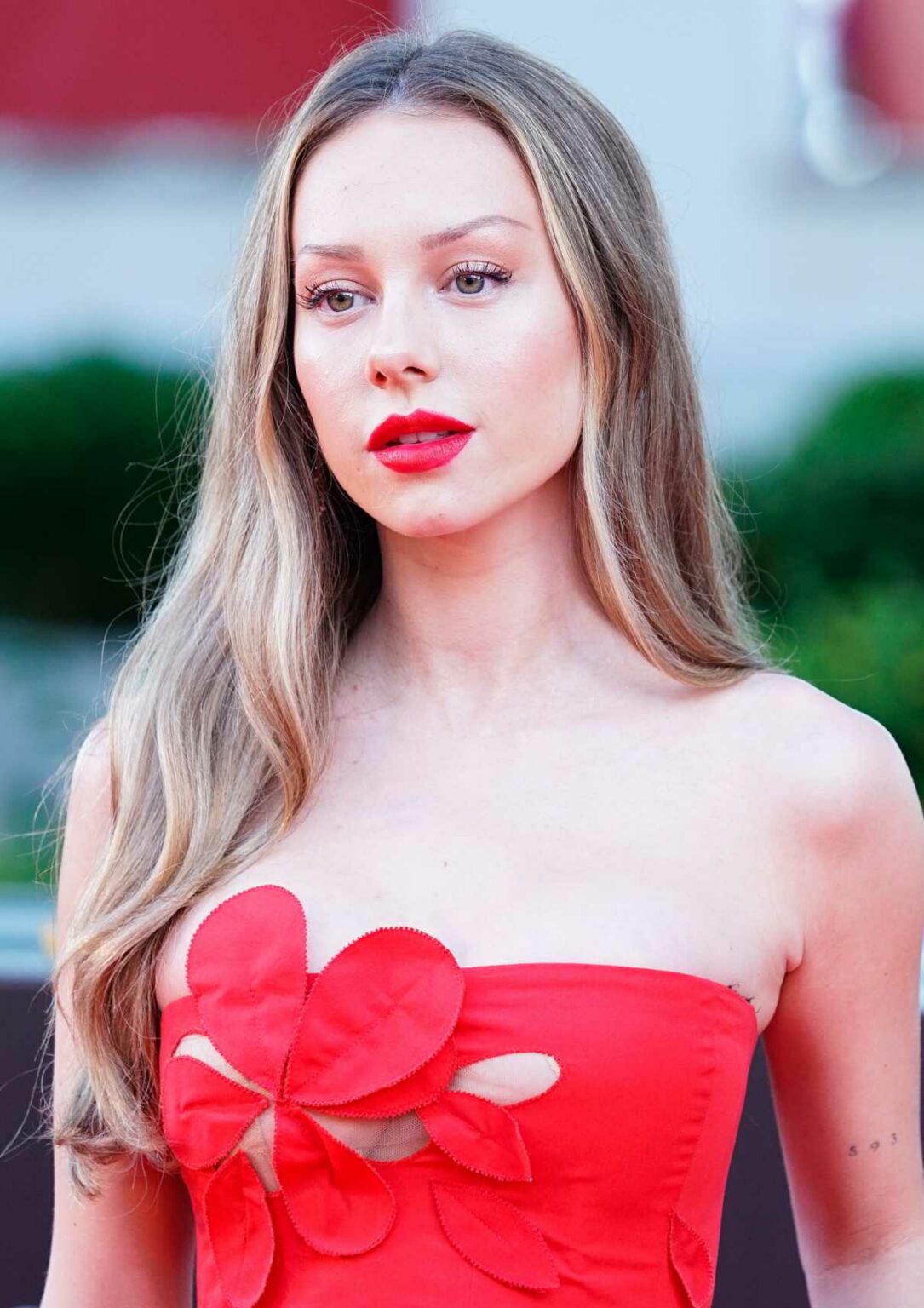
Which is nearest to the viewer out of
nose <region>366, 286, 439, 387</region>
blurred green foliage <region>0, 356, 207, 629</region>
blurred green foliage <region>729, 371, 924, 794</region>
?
nose <region>366, 286, 439, 387</region>

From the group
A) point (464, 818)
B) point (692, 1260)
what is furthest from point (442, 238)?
point (692, 1260)

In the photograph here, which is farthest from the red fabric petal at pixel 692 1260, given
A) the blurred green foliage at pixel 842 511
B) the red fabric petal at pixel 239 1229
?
the blurred green foliage at pixel 842 511

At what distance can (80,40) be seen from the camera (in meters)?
7.85

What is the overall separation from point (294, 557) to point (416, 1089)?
27.9 inches

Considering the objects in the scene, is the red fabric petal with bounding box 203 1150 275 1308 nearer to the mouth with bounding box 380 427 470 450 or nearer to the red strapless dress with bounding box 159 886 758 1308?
the red strapless dress with bounding box 159 886 758 1308

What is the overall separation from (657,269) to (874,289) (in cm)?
615

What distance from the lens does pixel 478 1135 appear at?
1851 mm

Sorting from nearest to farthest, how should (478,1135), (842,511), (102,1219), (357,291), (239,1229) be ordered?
(478,1135) → (239,1229) → (357,291) → (102,1219) → (842,511)

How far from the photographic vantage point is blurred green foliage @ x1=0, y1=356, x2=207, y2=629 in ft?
22.6

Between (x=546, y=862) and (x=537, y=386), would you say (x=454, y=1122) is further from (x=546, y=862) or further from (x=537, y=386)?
(x=537, y=386)

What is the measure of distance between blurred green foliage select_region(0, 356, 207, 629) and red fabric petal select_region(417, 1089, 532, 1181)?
514cm

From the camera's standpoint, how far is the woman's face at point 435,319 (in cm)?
199

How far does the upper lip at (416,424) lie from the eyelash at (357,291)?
0.47ft

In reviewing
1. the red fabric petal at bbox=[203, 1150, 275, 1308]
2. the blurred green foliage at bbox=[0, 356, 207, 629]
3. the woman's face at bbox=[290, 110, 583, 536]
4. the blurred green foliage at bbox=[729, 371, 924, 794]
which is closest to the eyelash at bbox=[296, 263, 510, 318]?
the woman's face at bbox=[290, 110, 583, 536]
